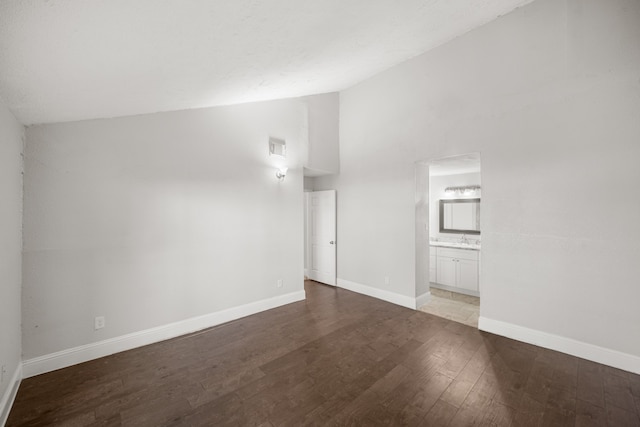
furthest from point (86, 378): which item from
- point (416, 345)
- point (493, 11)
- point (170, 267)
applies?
point (493, 11)

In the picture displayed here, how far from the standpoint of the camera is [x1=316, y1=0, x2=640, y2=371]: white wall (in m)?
2.50

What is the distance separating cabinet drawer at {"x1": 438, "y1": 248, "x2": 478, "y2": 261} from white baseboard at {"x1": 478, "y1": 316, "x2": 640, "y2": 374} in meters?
1.60

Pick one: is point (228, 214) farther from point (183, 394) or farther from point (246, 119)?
point (183, 394)

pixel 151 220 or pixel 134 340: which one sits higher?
pixel 151 220

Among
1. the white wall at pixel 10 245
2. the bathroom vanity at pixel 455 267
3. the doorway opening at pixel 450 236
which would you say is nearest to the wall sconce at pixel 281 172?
the doorway opening at pixel 450 236

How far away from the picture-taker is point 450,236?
18.9 ft

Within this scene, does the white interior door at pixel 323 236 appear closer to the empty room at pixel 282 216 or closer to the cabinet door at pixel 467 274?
Result: the empty room at pixel 282 216

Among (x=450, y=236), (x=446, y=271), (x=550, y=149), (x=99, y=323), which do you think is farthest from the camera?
(x=450, y=236)

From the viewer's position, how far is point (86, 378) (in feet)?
7.84

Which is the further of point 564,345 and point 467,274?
point 467,274

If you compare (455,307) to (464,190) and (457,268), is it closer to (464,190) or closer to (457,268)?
(457,268)

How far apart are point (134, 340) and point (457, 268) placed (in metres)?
5.18

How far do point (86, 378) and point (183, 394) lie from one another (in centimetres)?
105

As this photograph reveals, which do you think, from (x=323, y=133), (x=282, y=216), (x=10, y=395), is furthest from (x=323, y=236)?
(x=10, y=395)
